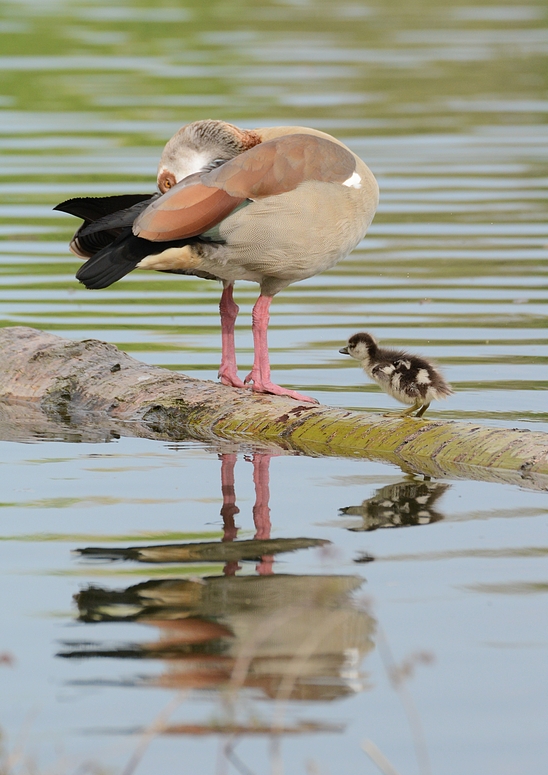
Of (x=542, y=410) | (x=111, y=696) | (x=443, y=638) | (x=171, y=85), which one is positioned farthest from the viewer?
(x=171, y=85)

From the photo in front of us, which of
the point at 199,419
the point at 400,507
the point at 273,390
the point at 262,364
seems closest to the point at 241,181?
the point at 262,364

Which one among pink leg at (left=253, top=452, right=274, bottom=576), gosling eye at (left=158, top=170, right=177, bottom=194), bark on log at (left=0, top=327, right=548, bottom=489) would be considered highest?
gosling eye at (left=158, top=170, right=177, bottom=194)

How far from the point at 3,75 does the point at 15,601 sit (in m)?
23.1

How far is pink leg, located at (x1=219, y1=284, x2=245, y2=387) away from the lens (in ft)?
27.7

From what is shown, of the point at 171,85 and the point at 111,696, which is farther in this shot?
the point at 171,85

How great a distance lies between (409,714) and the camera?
432 cm

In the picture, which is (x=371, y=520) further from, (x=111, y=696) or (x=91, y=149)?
(x=91, y=149)

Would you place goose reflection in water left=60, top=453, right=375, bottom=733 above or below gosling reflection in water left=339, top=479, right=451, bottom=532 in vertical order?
below

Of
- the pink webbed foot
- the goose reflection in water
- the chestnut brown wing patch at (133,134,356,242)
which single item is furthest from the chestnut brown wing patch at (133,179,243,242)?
the goose reflection in water

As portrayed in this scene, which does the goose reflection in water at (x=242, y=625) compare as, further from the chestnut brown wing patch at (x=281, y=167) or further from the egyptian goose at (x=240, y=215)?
the chestnut brown wing patch at (x=281, y=167)

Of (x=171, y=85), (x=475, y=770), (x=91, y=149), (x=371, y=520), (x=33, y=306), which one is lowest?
(x=475, y=770)

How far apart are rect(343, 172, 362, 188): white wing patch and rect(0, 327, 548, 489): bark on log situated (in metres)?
1.25

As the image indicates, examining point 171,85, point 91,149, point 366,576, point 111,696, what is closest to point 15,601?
point 111,696

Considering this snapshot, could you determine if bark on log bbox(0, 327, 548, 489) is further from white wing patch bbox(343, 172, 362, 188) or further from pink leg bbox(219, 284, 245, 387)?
white wing patch bbox(343, 172, 362, 188)
